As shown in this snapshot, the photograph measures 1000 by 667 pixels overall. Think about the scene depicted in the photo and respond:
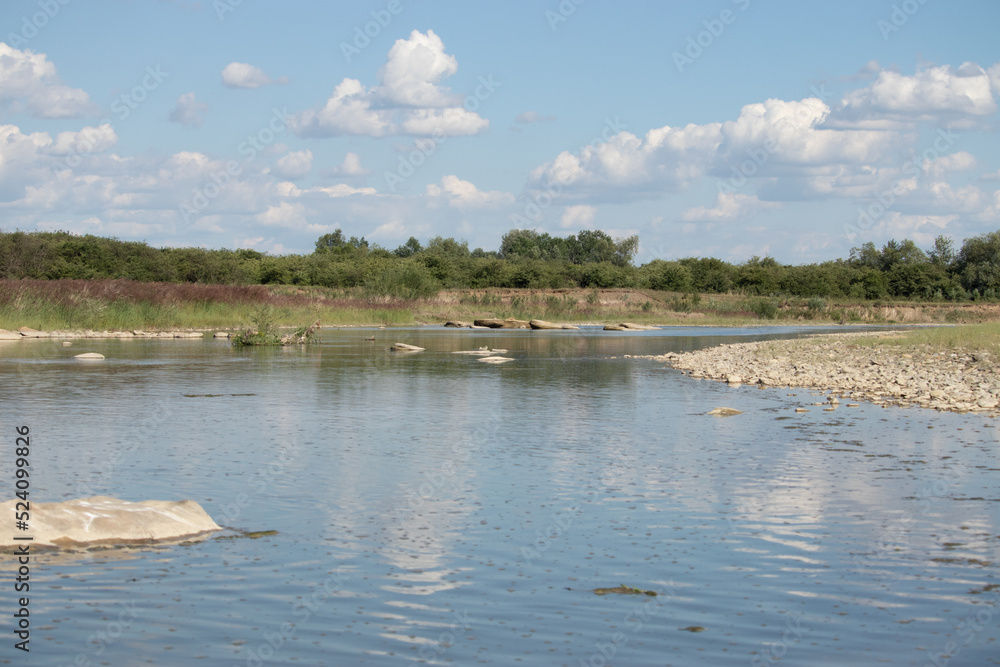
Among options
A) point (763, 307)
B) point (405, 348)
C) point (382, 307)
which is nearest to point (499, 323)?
point (382, 307)

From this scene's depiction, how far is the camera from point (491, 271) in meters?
108

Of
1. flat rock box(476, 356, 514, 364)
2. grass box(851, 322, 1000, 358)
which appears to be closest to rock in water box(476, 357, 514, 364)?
flat rock box(476, 356, 514, 364)

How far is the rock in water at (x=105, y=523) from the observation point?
7.67 metres

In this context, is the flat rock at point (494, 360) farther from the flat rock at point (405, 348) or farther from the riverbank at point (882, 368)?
the riverbank at point (882, 368)

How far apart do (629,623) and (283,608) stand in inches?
94.1

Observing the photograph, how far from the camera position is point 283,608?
250 inches

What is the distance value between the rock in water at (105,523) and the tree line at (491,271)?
186 feet

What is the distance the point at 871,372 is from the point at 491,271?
281 feet

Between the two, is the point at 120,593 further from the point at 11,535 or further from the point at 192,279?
the point at 192,279

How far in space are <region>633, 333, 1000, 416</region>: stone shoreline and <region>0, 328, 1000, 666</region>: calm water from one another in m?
1.92

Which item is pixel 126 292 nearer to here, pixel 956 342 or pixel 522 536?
pixel 956 342

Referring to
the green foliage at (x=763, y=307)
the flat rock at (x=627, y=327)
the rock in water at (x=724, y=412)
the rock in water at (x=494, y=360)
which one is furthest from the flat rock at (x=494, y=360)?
the green foliage at (x=763, y=307)

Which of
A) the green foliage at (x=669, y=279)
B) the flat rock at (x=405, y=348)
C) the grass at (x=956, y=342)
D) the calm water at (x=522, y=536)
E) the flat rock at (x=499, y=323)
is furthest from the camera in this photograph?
the green foliage at (x=669, y=279)

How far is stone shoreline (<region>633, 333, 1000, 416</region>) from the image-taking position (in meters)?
18.3
